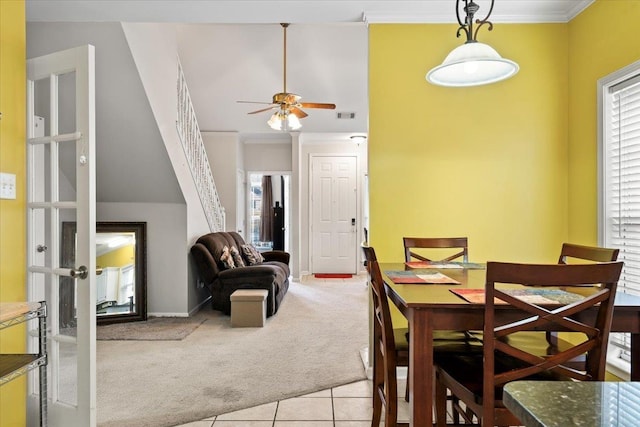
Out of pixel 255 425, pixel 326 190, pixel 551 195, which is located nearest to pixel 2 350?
pixel 255 425

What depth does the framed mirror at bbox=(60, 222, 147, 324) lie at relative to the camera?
161 inches

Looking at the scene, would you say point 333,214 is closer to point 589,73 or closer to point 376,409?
point 589,73

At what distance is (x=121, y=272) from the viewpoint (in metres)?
4.19

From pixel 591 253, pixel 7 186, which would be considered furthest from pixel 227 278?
pixel 591 253

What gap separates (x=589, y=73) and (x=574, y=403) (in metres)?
2.93

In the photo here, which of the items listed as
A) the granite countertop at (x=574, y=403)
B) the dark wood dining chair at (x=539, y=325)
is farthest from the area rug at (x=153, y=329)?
the granite countertop at (x=574, y=403)

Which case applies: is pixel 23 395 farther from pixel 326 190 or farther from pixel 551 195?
pixel 326 190

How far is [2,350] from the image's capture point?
1822 mm

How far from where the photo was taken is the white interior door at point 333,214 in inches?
289

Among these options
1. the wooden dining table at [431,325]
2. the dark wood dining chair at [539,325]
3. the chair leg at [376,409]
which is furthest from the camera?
the chair leg at [376,409]

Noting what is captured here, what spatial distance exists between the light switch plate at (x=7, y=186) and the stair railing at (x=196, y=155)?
2.34 m

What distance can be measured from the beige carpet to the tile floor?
0.26 feet

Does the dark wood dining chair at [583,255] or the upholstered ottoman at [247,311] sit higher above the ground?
the dark wood dining chair at [583,255]

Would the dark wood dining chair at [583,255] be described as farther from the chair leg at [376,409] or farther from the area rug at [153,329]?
the area rug at [153,329]
